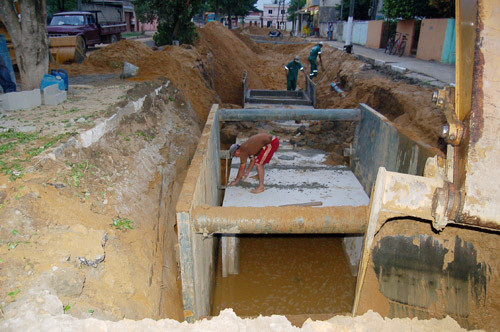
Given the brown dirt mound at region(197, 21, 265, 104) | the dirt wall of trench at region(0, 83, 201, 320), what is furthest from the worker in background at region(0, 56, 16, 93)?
the brown dirt mound at region(197, 21, 265, 104)

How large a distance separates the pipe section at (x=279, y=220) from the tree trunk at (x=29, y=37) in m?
5.38

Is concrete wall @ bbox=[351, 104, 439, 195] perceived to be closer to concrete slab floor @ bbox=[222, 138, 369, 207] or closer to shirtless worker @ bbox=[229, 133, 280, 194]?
concrete slab floor @ bbox=[222, 138, 369, 207]

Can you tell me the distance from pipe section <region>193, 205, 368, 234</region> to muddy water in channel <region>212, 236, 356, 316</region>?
228cm

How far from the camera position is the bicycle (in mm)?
15555

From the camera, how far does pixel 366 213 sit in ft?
12.2

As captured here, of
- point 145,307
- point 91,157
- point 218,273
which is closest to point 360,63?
point 218,273

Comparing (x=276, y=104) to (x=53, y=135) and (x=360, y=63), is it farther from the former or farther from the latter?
(x=53, y=135)

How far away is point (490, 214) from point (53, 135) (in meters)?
4.82

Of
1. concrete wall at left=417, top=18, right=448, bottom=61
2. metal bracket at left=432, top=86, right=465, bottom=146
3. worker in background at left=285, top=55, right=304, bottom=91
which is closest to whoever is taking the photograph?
metal bracket at left=432, top=86, right=465, bottom=146

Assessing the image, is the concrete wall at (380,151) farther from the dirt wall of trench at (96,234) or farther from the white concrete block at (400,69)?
the dirt wall of trench at (96,234)

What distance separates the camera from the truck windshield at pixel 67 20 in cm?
1506

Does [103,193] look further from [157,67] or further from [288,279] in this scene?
Result: [157,67]

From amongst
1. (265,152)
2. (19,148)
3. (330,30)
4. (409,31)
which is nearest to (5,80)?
(19,148)

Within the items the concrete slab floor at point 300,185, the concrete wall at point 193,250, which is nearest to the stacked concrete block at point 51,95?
the concrete wall at point 193,250
